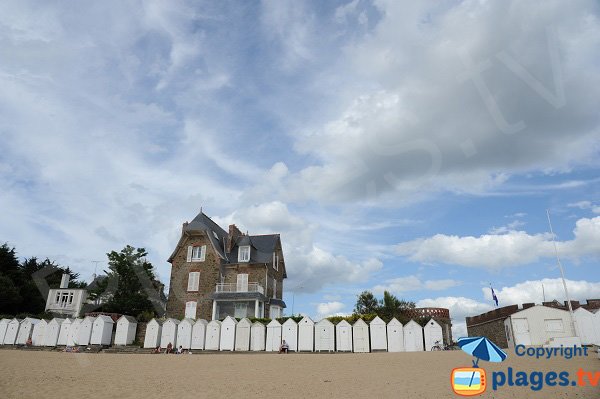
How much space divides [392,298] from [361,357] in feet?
48.7

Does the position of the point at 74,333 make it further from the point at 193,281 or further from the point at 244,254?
the point at 244,254

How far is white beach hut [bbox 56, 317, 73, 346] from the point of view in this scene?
29.5 metres

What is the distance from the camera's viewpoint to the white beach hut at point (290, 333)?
25828 millimetres

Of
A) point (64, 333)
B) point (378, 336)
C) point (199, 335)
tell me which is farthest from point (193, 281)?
point (378, 336)

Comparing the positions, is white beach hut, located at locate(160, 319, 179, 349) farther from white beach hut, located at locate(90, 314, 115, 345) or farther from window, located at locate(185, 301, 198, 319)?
window, located at locate(185, 301, 198, 319)

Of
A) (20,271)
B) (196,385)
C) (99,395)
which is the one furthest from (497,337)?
(20,271)

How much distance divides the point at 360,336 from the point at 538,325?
13.0m

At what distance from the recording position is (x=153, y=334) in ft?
92.0

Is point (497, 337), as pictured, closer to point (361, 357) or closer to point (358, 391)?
point (361, 357)

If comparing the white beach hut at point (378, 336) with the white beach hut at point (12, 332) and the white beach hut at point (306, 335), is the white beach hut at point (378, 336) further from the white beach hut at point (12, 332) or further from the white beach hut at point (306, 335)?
the white beach hut at point (12, 332)

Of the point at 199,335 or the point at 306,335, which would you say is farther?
the point at 199,335

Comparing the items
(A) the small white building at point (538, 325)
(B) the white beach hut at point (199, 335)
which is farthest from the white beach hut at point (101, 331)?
(A) the small white building at point (538, 325)

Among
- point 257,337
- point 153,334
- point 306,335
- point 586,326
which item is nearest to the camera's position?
point 306,335

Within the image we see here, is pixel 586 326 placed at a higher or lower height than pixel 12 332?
higher
